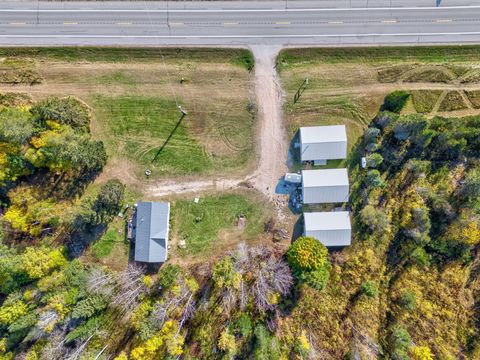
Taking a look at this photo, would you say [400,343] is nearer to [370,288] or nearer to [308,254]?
[370,288]

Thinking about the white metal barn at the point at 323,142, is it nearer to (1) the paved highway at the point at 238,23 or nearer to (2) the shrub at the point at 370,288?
(1) the paved highway at the point at 238,23

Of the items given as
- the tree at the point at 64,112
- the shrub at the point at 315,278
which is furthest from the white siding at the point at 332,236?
the tree at the point at 64,112

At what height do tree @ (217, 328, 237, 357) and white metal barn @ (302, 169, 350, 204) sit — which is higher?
white metal barn @ (302, 169, 350, 204)

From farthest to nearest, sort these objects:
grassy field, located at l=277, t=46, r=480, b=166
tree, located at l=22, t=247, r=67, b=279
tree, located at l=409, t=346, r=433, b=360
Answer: grassy field, located at l=277, t=46, r=480, b=166 → tree, located at l=409, t=346, r=433, b=360 → tree, located at l=22, t=247, r=67, b=279

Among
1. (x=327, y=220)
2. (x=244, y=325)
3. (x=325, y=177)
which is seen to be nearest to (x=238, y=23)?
(x=325, y=177)

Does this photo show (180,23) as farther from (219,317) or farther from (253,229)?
(219,317)

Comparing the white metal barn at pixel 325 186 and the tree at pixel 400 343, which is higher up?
the white metal barn at pixel 325 186

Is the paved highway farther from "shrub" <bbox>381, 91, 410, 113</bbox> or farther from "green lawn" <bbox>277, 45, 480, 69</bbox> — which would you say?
"shrub" <bbox>381, 91, 410, 113</bbox>

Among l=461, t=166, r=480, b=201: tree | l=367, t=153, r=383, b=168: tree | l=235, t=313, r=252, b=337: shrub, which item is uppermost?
l=367, t=153, r=383, b=168: tree

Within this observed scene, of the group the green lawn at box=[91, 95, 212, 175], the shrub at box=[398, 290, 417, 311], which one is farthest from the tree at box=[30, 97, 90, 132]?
the shrub at box=[398, 290, 417, 311]
